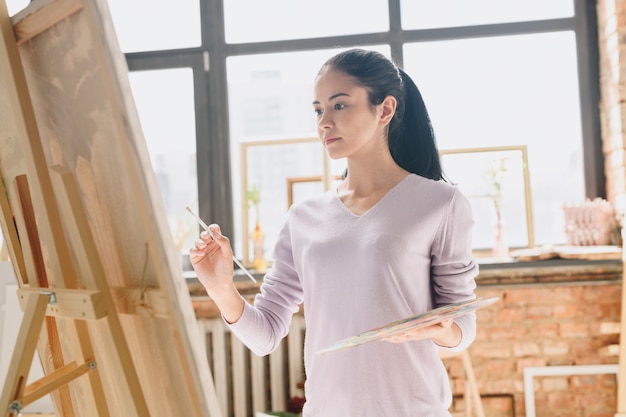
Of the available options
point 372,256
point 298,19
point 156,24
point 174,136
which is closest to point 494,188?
point 298,19

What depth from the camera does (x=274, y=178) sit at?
137 inches

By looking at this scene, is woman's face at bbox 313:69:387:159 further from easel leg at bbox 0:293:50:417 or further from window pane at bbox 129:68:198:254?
window pane at bbox 129:68:198:254

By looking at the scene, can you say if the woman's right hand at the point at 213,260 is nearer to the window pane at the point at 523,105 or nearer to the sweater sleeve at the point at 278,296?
the sweater sleeve at the point at 278,296

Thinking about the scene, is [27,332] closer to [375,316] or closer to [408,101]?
[375,316]

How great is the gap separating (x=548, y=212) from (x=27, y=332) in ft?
9.02

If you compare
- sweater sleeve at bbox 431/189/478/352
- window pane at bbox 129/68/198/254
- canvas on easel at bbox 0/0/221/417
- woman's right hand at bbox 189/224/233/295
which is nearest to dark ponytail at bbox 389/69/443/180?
sweater sleeve at bbox 431/189/478/352

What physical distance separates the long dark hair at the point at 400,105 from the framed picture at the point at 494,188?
187 centimetres

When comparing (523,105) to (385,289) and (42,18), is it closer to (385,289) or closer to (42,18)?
(385,289)

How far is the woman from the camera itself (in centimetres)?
128

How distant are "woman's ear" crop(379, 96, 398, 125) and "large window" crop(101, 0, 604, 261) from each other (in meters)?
1.92

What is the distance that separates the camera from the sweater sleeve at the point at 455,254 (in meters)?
1.33

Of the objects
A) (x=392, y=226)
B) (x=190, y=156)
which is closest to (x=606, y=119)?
(x=190, y=156)

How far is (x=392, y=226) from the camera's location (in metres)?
1.31

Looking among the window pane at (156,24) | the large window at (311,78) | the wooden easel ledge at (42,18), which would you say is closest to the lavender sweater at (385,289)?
the wooden easel ledge at (42,18)
